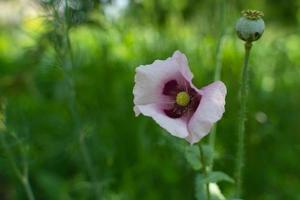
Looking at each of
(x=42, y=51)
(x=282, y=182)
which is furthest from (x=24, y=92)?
(x=282, y=182)

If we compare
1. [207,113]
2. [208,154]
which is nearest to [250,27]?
[207,113]

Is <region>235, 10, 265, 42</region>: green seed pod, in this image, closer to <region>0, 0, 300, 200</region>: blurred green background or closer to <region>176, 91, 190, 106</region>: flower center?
<region>176, 91, 190, 106</region>: flower center

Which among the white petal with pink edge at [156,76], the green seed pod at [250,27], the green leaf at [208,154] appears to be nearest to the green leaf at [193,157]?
the green leaf at [208,154]

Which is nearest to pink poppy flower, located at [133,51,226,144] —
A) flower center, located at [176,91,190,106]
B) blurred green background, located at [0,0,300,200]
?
flower center, located at [176,91,190,106]

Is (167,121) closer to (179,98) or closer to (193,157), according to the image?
(179,98)

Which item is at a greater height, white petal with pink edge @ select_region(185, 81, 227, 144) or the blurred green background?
white petal with pink edge @ select_region(185, 81, 227, 144)

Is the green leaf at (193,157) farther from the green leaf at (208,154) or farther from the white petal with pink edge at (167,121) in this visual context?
the white petal with pink edge at (167,121)

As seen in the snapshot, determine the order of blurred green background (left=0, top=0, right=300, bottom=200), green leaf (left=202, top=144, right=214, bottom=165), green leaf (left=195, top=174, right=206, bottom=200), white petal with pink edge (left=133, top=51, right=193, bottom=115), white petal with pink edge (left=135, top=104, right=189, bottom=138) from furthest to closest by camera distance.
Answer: blurred green background (left=0, top=0, right=300, bottom=200)
green leaf (left=195, top=174, right=206, bottom=200)
green leaf (left=202, top=144, right=214, bottom=165)
white petal with pink edge (left=133, top=51, right=193, bottom=115)
white petal with pink edge (left=135, top=104, right=189, bottom=138)

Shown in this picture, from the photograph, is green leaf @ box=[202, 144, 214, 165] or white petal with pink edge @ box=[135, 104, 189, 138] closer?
white petal with pink edge @ box=[135, 104, 189, 138]
